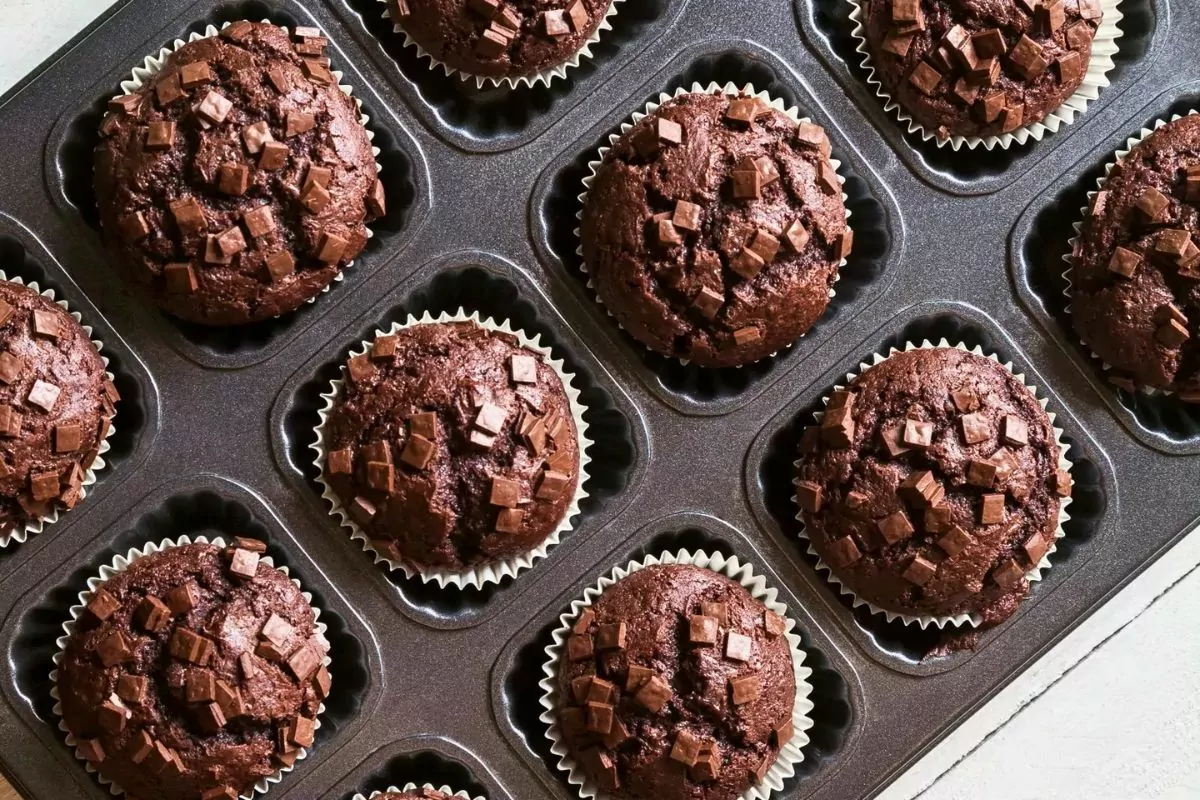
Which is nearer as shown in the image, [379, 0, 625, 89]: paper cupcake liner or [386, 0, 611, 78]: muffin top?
[386, 0, 611, 78]: muffin top

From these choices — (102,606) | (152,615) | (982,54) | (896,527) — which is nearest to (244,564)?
(152,615)

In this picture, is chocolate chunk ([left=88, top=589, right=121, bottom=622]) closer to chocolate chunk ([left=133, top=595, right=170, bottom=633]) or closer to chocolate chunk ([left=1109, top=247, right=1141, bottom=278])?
chocolate chunk ([left=133, top=595, right=170, bottom=633])

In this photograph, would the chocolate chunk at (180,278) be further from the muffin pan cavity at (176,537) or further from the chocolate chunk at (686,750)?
the chocolate chunk at (686,750)

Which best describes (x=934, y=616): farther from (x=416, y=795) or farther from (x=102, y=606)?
(x=102, y=606)

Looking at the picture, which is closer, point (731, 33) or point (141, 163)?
point (141, 163)

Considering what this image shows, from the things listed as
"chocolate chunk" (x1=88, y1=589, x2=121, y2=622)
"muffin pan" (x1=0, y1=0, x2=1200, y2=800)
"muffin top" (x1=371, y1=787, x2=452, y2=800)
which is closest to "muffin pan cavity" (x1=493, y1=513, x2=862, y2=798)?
"muffin pan" (x1=0, y1=0, x2=1200, y2=800)

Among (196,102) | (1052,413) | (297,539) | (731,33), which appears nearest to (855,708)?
(1052,413)

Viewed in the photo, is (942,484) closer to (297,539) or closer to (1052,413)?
(1052,413)

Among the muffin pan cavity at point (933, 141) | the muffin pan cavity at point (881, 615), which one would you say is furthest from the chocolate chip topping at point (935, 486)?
the muffin pan cavity at point (933, 141)
